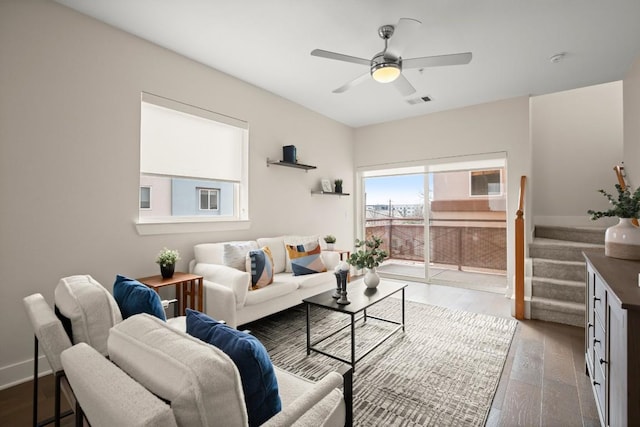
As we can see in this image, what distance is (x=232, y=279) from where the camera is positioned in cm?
274

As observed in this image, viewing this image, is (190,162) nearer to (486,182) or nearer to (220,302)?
(220,302)

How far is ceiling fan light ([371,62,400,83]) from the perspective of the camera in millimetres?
2420

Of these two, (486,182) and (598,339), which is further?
(486,182)

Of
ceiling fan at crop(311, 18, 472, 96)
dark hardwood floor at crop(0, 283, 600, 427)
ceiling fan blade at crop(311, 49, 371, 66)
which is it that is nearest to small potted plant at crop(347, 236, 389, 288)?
dark hardwood floor at crop(0, 283, 600, 427)

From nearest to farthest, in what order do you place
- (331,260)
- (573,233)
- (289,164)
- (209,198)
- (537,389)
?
1. (537,389)
2. (209,198)
3. (331,260)
4. (289,164)
5. (573,233)

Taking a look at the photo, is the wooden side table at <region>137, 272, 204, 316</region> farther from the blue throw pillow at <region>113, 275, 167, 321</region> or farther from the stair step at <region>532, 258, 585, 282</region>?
the stair step at <region>532, 258, 585, 282</region>

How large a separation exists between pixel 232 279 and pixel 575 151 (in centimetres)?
550

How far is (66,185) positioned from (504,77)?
15.3ft

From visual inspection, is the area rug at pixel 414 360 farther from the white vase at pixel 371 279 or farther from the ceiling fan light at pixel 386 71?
the ceiling fan light at pixel 386 71

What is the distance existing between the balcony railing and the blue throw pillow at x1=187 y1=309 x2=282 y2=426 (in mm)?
4681

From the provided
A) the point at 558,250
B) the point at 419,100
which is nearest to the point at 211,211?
the point at 419,100

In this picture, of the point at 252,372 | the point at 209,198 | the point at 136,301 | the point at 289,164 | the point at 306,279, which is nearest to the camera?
the point at 252,372

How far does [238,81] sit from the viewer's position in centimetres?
374

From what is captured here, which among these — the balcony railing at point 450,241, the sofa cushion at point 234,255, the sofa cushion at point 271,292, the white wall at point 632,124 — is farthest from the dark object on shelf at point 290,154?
the white wall at point 632,124
